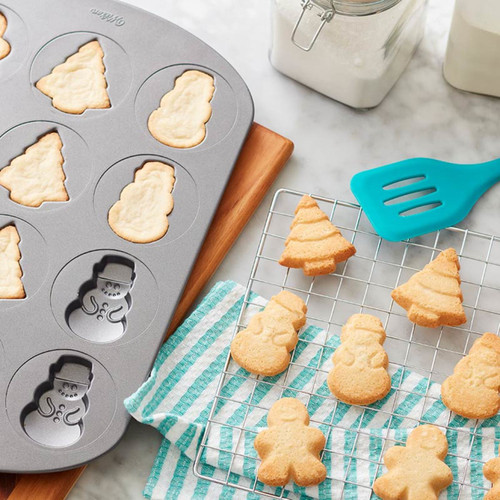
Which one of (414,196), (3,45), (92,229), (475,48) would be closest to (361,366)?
(414,196)

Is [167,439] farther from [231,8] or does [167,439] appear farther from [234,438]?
[231,8]

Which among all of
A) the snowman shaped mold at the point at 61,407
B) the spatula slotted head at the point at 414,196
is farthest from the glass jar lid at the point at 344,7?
the snowman shaped mold at the point at 61,407

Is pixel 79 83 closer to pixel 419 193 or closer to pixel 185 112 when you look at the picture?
pixel 185 112

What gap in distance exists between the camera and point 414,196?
140 centimetres

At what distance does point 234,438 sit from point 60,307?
32cm

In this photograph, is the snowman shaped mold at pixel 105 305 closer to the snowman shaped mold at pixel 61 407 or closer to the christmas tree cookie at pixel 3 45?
the snowman shaped mold at pixel 61 407

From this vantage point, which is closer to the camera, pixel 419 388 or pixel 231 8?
pixel 419 388

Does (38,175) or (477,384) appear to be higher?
(38,175)

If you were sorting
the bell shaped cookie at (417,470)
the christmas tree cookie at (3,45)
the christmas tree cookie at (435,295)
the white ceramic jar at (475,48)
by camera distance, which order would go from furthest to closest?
the christmas tree cookie at (3,45) → the white ceramic jar at (475,48) → the christmas tree cookie at (435,295) → the bell shaped cookie at (417,470)

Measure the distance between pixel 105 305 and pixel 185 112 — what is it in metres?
0.36

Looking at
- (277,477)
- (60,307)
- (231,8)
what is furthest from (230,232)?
(231,8)

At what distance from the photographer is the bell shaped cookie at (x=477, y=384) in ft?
3.82

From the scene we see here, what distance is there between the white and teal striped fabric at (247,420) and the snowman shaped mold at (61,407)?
0.09 metres

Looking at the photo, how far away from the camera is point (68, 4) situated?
1.48m
